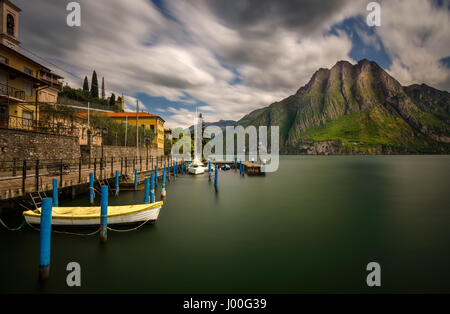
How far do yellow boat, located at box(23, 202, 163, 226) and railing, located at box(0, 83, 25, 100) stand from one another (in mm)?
22407

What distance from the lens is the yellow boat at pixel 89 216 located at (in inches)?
460

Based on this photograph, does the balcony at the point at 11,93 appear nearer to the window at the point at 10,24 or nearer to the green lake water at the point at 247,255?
the green lake water at the point at 247,255

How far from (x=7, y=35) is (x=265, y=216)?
49.7 meters

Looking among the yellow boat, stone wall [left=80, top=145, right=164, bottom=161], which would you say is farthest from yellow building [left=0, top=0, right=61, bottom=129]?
the yellow boat

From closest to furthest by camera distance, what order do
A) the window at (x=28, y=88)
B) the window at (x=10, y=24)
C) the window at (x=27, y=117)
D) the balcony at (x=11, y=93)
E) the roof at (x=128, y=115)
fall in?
the balcony at (x=11, y=93) < the window at (x=27, y=117) < the window at (x=28, y=88) < the window at (x=10, y=24) < the roof at (x=128, y=115)

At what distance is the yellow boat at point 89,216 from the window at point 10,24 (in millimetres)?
43465

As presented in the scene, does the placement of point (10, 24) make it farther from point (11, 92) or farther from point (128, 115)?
point (128, 115)

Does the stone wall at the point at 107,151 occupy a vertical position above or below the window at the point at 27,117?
below

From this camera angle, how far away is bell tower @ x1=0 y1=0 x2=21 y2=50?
1385 inches

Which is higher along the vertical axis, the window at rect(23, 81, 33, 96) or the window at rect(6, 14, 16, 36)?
the window at rect(6, 14, 16, 36)

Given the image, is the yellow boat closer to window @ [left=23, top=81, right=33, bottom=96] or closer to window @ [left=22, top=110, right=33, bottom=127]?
window @ [left=22, top=110, right=33, bottom=127]

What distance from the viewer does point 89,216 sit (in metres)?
11.6

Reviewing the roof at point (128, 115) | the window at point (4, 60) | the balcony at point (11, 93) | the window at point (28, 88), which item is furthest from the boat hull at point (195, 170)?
the roof at point (128, 115)
